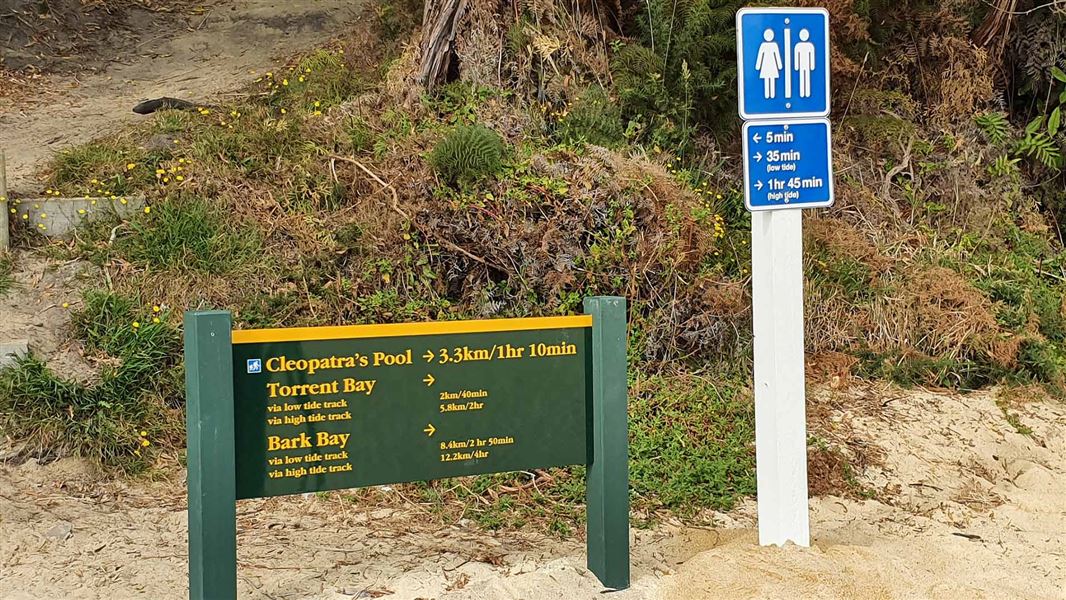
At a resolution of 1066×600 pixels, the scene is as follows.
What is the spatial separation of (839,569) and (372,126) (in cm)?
501

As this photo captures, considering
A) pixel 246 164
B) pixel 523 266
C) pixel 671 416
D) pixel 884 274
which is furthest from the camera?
pixel 884 274

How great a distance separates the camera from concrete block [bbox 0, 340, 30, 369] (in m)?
5.87

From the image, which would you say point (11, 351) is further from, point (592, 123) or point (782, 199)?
point (782, 199)

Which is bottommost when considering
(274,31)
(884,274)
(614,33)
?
(884,274)

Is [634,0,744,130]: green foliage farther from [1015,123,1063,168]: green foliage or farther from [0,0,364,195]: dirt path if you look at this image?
[0,0,364,195]: dirt path

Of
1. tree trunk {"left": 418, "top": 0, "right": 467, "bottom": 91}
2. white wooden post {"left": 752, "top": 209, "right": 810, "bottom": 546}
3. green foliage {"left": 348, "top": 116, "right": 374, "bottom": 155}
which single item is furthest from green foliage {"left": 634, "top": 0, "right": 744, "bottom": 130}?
white wooden post {"left": 752, "top": 209, "right": 810, "bottom": 546}

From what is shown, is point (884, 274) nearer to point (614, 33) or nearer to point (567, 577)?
point (614, 33)

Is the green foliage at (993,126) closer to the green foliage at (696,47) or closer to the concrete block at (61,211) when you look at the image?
the green foliage at (696,47)

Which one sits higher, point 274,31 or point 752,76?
point 274,31

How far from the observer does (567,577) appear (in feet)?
14.1

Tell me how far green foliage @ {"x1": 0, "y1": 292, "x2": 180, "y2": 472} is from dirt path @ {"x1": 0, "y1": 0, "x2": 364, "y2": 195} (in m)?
1.87

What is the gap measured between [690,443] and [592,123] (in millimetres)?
2800

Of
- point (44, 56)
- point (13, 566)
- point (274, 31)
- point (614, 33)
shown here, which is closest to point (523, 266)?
point (614, 33)

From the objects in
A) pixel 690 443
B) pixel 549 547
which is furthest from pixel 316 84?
pixel 549 547
